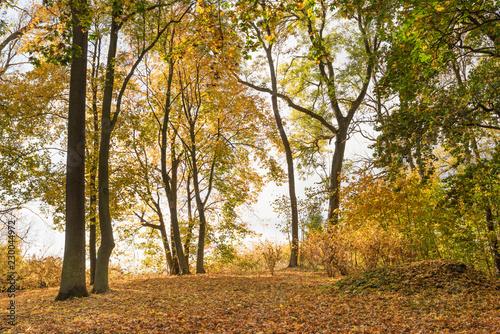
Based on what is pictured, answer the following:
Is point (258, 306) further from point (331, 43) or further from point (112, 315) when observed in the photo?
point (331, 43)

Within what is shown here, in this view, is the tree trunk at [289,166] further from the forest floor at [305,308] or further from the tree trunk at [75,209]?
the tree trunk at [75,209]

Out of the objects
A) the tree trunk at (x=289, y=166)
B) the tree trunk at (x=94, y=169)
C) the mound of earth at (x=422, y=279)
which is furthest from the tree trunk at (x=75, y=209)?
the tree trunk at (x=289, y=166)

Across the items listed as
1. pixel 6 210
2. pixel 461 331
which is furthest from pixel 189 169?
pixel 461 331

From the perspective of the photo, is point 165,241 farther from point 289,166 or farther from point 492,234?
point 492,234

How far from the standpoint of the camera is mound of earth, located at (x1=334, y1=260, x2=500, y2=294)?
635 cm

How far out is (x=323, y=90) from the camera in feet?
48.6

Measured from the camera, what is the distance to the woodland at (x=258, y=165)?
5254 millimetres

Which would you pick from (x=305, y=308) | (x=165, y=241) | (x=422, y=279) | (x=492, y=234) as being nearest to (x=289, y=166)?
(x=165, y=241)

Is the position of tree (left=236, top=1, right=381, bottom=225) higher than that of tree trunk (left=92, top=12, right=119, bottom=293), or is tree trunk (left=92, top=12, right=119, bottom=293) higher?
tree (left=236, top=1, right=381, bottom=225)

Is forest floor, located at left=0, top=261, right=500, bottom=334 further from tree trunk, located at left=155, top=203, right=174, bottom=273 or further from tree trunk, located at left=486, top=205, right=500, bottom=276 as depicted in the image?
tree trunk, located at left=155, top=203, right=174, bottom=273

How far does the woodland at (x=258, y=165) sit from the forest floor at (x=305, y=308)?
4 cm

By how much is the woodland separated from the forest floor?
0.04 meters

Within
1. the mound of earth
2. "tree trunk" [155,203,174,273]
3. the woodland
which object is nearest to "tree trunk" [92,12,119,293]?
the woodland

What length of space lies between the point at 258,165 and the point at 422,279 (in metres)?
8.65
